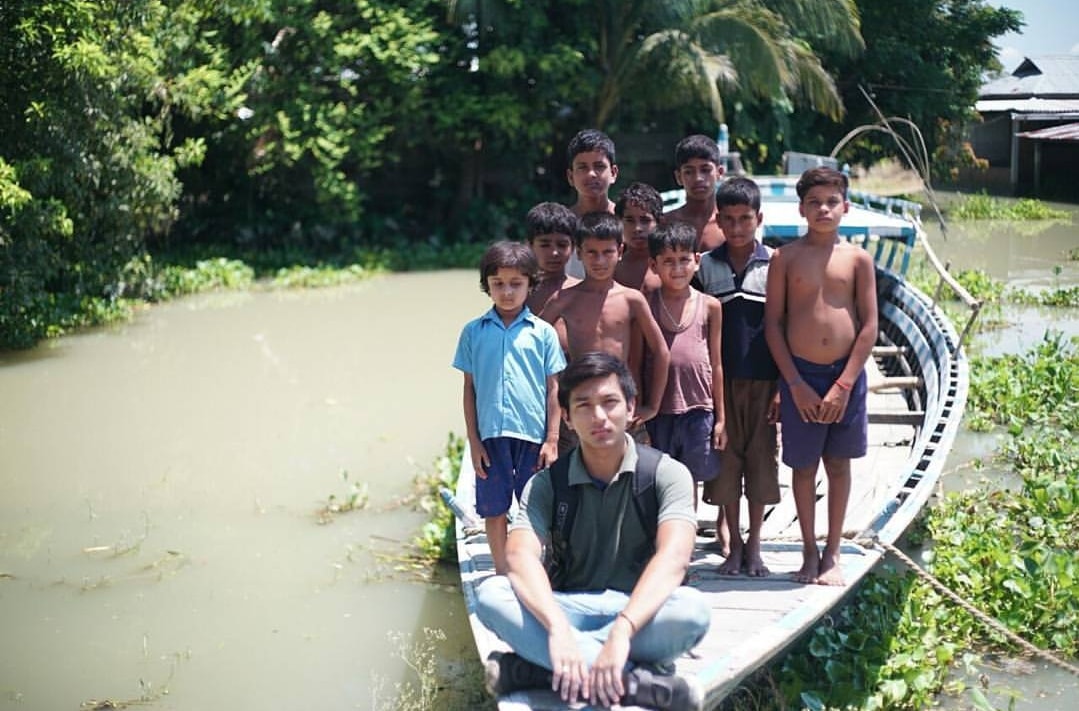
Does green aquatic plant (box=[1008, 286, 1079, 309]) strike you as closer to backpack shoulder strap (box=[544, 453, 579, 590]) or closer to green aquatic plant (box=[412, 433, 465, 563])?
green aquatic plant (box=[412, 433, 465, 563])

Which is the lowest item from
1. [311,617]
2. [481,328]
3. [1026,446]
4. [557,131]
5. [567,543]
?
[311,617]

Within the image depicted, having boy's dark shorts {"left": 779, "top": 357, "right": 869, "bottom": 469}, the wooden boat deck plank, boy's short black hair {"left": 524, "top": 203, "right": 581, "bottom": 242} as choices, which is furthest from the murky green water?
boy's short black hair {"left": 524, "top": 203, "right": 581, "bottom": 242}

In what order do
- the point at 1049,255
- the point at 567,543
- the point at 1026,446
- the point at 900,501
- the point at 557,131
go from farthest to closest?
the point at 557,131 → the point at 1049,255 → the point at 1026,446 → the point at 900,501 → the point at 567,543

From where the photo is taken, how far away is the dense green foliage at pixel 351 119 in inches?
452

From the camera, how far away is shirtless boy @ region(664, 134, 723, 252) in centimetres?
477

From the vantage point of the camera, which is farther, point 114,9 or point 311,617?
point 114,9

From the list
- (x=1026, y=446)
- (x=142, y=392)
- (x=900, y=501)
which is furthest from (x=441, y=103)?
(x=900, y=501)

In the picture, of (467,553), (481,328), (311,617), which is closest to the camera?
(481,328)

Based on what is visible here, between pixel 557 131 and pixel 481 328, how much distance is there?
13.9 m

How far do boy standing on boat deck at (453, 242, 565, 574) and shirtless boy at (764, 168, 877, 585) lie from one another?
83cm

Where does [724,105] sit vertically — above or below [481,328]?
above

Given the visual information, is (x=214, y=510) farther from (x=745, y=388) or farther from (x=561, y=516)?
(x=561, y=516)

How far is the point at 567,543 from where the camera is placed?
11.2ft

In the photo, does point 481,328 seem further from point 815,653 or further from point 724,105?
point 724,105
